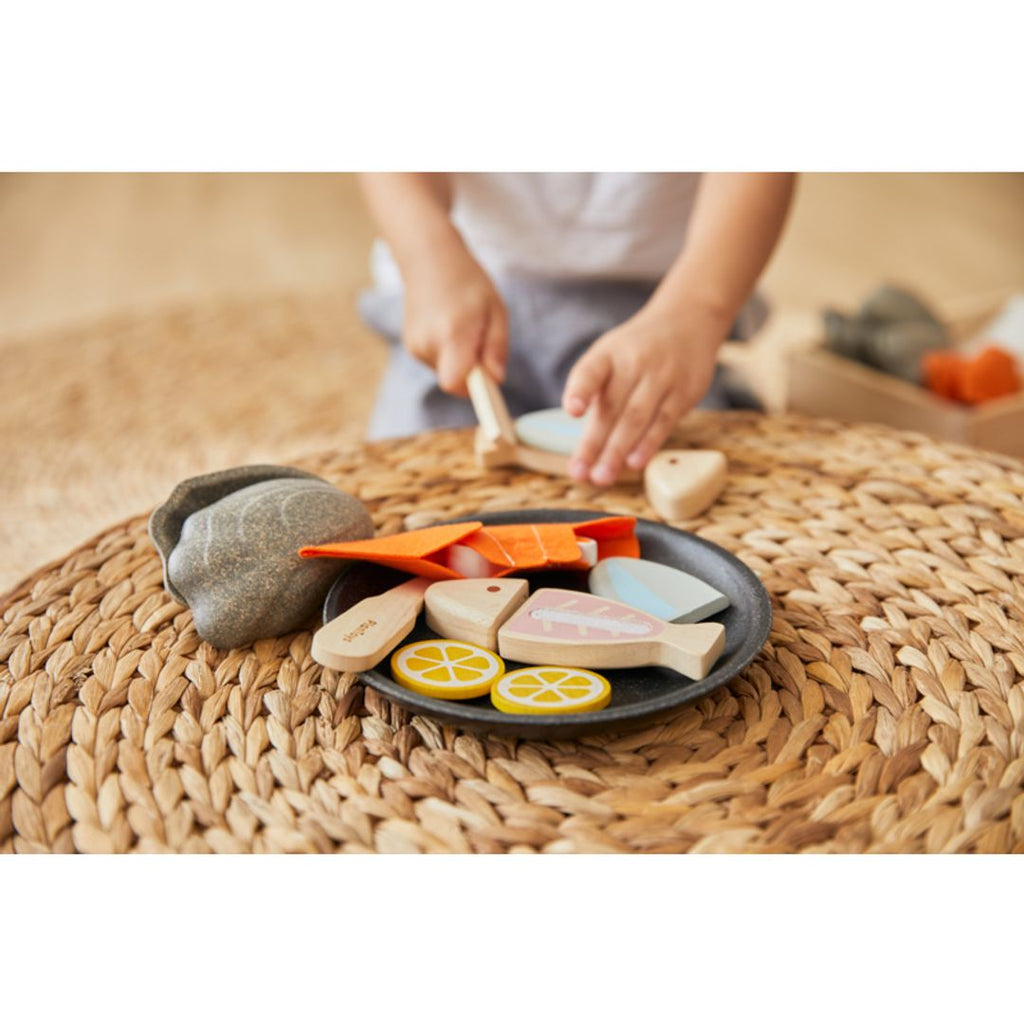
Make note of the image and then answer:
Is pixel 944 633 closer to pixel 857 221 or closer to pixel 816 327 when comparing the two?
pixel 816 327

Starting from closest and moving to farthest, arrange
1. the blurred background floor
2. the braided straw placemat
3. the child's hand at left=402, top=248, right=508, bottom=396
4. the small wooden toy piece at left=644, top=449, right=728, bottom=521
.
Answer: the braided straw placemat < the small wooden toy piece at left=644, top=449, right=728, bottom=521 < the child's hand at left=402, top=248, right=508, bottom=396 < the blurred background floor

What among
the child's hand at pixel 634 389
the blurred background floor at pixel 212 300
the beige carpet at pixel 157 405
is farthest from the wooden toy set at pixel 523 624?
the beige carpet at pixel 157 405

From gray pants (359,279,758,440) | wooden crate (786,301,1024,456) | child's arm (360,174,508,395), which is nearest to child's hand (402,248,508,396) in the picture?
child's arm (360,174,508,395)

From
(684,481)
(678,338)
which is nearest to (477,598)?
(684,481)

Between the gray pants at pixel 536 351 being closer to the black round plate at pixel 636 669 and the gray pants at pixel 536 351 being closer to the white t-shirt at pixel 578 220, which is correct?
the white t-shirt at pixel 578 220

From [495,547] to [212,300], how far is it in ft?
3.03

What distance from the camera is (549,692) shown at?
0.42 m

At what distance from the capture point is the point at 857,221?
2.03m

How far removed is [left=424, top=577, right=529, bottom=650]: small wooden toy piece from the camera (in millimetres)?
462

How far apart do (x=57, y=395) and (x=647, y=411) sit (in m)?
0.70

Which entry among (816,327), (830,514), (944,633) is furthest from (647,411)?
(816,327)

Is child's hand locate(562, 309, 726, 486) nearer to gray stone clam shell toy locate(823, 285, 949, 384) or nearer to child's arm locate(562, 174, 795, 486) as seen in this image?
child's arm locate(562, 174, 795, 486)

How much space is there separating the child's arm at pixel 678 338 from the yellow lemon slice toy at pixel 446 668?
0.71ft

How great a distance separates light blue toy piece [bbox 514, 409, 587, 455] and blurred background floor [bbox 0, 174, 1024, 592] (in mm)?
334
